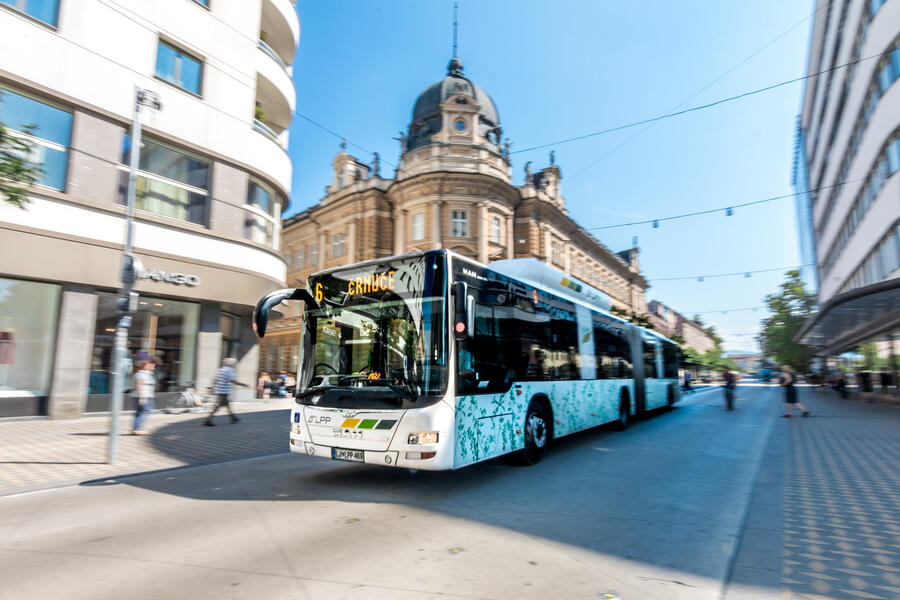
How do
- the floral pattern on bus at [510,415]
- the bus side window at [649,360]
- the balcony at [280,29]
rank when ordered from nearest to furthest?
the floral pattern on bus at [510,415]
the bus side window at [649,360]
the balcony at [280,29]

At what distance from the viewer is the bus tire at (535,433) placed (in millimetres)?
7461

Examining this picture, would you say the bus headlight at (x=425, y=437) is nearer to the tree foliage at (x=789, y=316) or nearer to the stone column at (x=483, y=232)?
the stone column at (x=483, y=232)

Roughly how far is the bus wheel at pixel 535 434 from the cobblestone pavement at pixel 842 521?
3219 mm

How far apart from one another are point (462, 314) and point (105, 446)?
305 inches

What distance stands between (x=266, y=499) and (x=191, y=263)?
10.6 meters

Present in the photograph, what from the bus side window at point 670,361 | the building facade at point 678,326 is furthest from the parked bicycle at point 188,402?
the building facade at point 678,326

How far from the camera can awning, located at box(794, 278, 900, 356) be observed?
1386 cm

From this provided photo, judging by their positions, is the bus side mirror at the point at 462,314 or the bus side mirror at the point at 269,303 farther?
the bus side mirror at the point at 269,303

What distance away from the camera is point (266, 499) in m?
5.79

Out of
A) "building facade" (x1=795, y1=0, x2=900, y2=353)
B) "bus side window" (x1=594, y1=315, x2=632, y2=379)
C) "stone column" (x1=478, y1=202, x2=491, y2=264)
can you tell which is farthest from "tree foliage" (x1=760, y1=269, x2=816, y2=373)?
"bus side window" (x1=594, y1=315, x2=632, y2=379)

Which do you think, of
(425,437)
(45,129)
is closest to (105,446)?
(425,437)

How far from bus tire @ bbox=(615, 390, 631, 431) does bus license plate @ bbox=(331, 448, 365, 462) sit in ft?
26.0

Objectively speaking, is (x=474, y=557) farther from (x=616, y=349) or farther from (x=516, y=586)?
(x=616, y=349)

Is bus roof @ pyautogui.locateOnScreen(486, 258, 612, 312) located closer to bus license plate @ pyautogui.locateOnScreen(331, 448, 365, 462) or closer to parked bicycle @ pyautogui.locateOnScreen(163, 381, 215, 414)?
bus license plate @ pyautogui.locateOnScreen(331, 448, 365, 462)
